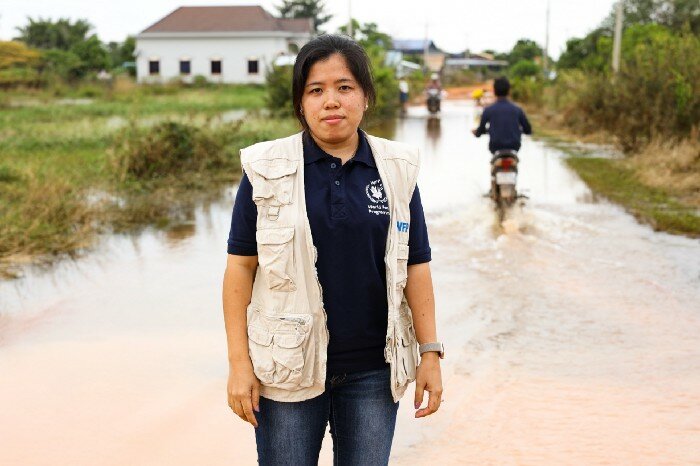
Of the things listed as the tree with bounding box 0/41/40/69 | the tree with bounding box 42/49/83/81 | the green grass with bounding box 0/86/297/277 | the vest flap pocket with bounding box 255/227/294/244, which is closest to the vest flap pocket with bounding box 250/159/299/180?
the vest flap pocket with bounding box 255/227/294/244

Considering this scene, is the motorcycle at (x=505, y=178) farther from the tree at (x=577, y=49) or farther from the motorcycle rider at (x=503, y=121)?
the tree at (x=577, y=49)

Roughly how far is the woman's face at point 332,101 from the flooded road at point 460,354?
218cm

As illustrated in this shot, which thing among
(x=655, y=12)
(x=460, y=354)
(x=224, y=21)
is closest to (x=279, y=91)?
(x=460, y=354)

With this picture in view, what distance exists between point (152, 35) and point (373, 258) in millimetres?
60534

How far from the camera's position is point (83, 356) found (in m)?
5.86

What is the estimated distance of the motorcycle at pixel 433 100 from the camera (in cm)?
3641

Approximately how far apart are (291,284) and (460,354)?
357cm

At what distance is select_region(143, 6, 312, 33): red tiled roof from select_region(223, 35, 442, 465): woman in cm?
5768

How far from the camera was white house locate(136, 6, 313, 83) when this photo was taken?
195ft

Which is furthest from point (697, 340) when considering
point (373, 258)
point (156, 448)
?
point (373, 258)

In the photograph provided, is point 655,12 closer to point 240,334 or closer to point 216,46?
point 216,46

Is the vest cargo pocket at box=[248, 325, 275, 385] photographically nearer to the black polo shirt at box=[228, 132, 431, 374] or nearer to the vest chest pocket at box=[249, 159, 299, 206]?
the black polo shirt at box=[228, 132, 431, 374]

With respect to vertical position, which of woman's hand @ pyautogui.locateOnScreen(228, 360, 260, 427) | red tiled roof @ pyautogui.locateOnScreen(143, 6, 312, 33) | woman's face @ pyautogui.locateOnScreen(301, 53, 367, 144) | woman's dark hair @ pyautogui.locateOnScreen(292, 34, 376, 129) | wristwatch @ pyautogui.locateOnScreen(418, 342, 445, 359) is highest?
red tiled roof @ pyautogui.locateOnScreen(143, 6, 312, 33)

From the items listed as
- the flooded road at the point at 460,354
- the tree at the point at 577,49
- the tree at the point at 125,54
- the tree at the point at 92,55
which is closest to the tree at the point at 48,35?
the tree at the point at 125,54
